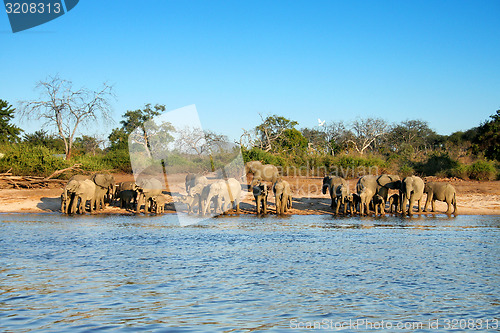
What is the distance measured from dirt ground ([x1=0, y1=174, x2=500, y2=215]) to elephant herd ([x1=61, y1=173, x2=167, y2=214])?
609mm

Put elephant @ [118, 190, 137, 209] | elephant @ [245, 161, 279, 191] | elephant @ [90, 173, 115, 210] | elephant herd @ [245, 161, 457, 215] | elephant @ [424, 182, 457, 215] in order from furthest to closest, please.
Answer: elephant @ [245, 161, 279, 191]
elephant @ [118, 190, 137, 209]
elephant @ [90, 173, 115, 210]
elephant @ [424, 182, 457, 215]
elephant herd @ [245, 161, 457, 215]

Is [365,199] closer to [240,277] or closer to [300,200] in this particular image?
[300,200]

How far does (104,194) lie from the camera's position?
25.4 m

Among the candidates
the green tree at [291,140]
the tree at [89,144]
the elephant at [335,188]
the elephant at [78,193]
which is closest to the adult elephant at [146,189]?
the elephant at [78,193]

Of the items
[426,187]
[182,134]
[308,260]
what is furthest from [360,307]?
[182,134]

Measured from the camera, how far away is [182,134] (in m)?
45.6

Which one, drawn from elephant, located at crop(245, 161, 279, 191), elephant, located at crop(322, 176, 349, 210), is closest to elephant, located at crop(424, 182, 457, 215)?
elephant, located at crop(322, 176, 349, 210)

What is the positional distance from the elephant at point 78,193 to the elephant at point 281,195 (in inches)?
331

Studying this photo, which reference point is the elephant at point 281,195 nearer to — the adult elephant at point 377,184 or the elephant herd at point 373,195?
the elephant herd at point 373,195

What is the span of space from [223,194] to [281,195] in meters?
2.66

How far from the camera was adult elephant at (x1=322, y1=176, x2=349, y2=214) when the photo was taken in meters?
24.0

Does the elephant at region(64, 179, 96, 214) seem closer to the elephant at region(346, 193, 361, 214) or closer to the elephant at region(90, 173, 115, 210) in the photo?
the elephant at region(90, 173, 115, 210)

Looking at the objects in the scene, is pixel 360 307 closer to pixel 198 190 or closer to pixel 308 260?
pixel 308 260

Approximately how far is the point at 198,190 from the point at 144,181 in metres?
2.50
